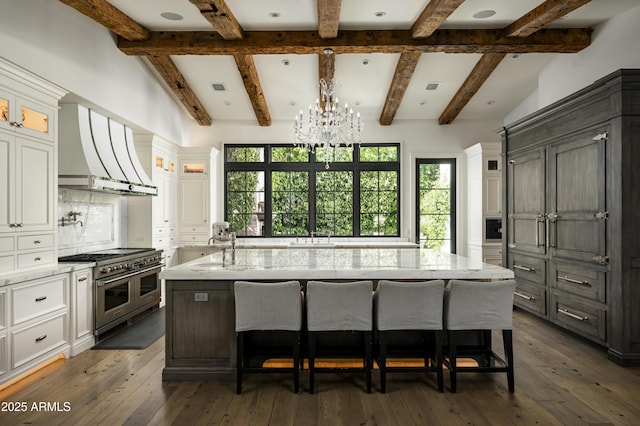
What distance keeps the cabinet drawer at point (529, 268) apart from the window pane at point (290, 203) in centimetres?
371

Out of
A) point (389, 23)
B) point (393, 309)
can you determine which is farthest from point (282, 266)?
point (389, 23)

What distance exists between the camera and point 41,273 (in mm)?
3596

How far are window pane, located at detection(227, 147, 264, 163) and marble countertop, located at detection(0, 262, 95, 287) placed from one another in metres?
4.01

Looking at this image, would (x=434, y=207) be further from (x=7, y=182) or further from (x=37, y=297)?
(x=7, y=182)

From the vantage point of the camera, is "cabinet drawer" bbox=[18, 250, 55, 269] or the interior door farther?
the interior door

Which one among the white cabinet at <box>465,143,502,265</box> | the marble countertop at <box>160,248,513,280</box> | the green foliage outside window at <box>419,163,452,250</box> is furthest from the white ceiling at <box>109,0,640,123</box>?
the marble countertop at <box>160,248,513,280</box>

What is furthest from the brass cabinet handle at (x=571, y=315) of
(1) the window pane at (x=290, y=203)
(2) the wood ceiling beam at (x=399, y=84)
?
(1) the window pane at (x=290, y=203)

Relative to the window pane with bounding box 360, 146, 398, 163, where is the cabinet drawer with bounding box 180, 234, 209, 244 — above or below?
below

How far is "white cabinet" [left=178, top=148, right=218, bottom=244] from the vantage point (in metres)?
7.30

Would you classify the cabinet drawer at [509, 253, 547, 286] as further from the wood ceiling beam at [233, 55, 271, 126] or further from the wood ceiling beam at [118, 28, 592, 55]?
the wood ceiling beam at [233, 55, 271, 126]

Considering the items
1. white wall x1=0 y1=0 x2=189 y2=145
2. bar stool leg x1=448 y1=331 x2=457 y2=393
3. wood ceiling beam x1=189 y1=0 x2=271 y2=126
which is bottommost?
bar stool leg x1=448 y1=331 x2=457 y2=393

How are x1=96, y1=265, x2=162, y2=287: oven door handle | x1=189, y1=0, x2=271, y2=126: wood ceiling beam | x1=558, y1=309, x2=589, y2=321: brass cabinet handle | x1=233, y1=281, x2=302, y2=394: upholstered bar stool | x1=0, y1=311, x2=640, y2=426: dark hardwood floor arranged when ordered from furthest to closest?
x1=96, y1=265, x2=162, y2=287: oven door handle
x1=189, y1=0, x2=271, y2=126: wood ceiling beam
x1=558, y1=309, x2=589, y2=321: brass cabinet handle
x1=233, y1=281, x2=302, y2=394: upholstered bar stool
x1=0, y1=311, x2=640, y2=426: dark hardwood floor

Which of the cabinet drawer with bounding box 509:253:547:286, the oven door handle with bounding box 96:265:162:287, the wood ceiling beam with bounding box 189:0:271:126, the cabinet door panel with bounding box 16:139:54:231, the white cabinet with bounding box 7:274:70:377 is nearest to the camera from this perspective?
the white cabinet with bounding box 7:274:70:377

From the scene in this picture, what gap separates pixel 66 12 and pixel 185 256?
403 cm
